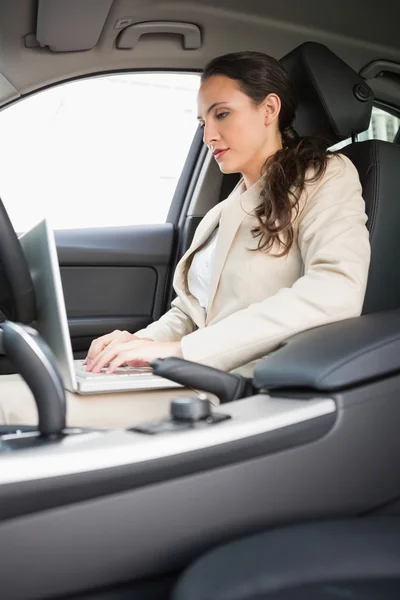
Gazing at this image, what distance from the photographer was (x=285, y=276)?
1.61 m

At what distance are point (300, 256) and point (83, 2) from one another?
1.01m

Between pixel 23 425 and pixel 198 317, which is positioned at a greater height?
pixel 198 317

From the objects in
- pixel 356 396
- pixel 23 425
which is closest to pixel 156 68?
pixel 23 425

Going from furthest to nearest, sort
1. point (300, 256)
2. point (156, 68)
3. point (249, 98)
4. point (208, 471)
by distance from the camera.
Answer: point (156, 68) → point (249, 98) → point (300, 256) → point (208, 471)

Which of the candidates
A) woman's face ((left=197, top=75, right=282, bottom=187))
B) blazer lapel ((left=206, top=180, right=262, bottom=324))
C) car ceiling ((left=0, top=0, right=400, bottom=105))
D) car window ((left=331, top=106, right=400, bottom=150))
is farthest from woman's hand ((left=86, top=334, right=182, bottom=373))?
car window ((left=331, top=106, right=400, bottom=150))

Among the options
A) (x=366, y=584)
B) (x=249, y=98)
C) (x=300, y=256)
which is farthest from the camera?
(x=249, y=98)

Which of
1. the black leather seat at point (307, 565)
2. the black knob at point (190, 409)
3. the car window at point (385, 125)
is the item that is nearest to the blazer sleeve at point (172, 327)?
the black leather seat at point (307, 565)

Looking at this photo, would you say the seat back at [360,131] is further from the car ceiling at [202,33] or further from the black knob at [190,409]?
the black knob at [190,409]

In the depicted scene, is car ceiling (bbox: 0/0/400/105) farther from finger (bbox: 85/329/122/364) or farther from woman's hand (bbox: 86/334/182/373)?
woman's hand (bbox: 86/334/182/373)

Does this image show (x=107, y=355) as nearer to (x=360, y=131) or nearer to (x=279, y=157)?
(x=279, y=157)

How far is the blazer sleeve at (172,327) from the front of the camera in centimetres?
191

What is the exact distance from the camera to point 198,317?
1.84 metres

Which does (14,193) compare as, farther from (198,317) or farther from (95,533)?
(95,533)

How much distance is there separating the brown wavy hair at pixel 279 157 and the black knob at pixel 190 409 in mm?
676
